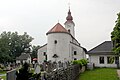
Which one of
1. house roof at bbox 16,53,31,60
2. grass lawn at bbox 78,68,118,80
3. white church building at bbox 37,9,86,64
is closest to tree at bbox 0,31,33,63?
house roof at bbox 16,53,31,60

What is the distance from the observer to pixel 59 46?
6203 centimetres

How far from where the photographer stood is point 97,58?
50.9 m

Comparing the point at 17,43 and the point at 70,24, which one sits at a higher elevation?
the point at 70,24

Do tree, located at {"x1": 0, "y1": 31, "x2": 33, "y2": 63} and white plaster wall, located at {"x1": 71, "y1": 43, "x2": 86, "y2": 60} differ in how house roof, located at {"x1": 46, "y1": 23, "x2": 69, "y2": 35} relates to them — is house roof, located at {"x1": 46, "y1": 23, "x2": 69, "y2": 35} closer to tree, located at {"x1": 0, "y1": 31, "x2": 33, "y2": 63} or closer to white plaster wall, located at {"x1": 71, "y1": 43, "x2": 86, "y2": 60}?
white plaster wall, located at {"x1": 71, "y1": 43, "x2": 86, "y2": 60}

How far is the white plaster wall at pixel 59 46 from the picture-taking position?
6138 cm

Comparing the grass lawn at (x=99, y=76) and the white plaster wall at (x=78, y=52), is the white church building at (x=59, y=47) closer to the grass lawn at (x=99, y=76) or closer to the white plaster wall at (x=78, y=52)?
the white plaster wall at (x=78, y=52)

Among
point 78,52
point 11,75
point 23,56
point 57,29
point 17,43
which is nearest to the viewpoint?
point 11,75

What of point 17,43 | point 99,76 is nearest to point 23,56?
point 17,43

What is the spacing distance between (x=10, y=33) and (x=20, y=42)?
17.7 ft

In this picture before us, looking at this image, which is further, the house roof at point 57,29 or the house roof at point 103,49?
the house roof at point 57,29

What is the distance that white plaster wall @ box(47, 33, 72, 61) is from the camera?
61375 mm

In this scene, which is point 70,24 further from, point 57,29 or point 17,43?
point 17,43

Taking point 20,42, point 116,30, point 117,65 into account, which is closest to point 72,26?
point 20,42

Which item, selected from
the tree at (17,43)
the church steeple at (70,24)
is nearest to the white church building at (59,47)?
the church steeple at (70,24)
